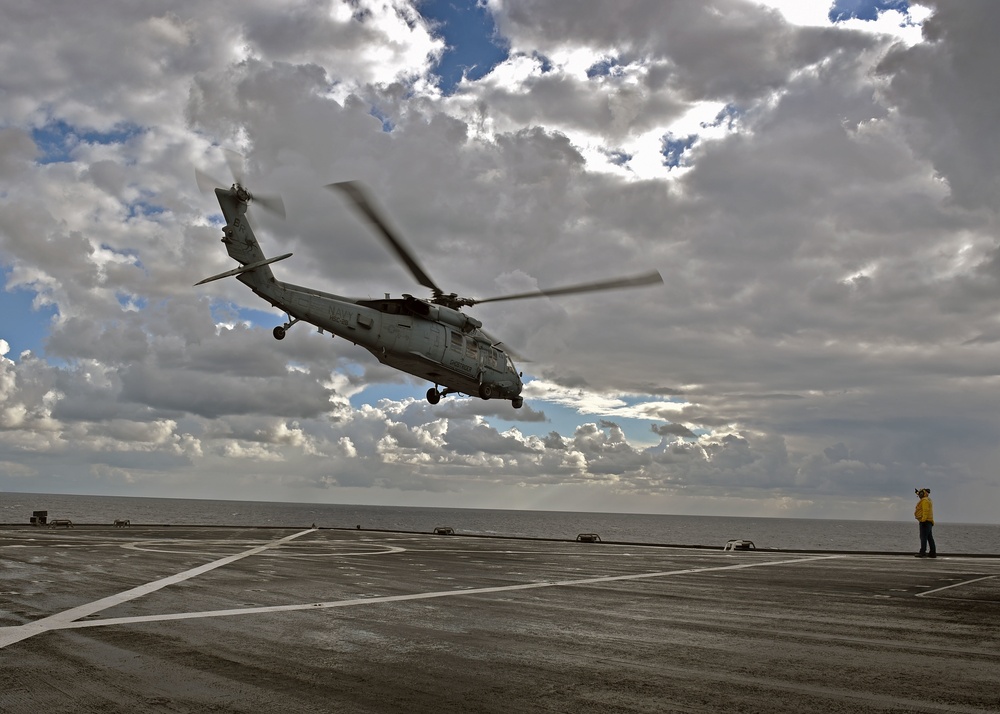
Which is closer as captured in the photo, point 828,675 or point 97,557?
point 828,675

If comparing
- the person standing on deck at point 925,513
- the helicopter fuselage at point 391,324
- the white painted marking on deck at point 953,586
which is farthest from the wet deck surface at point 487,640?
the helicopter fuselage at point 391,324

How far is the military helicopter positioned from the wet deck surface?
12127mm

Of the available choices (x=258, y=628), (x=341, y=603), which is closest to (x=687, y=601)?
(x=341, y=603)

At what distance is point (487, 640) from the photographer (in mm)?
9828

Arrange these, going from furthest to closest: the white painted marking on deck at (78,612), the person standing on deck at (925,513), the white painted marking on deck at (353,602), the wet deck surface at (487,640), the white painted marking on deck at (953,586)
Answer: the person standing on deck at (925,513), the white painted marking on deck at (953,586), the white painted marking on deck at (353,602), the white painted marking on deck at (78,612), the wet deck surface at (487,640)

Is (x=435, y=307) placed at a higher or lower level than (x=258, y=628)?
higher

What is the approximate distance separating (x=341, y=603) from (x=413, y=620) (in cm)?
236

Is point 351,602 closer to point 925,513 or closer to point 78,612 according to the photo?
point 78,612

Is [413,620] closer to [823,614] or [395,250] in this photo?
[823,614]

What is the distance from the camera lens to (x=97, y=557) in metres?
22.0

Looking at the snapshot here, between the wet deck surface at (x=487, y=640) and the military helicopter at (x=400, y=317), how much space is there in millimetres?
12127

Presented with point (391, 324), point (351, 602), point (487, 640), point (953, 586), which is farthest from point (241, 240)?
point (953, 586)

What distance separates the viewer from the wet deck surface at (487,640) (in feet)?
22.7

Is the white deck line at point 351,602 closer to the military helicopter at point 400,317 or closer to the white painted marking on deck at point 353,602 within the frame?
the white painted marking on deck at point 353,602
